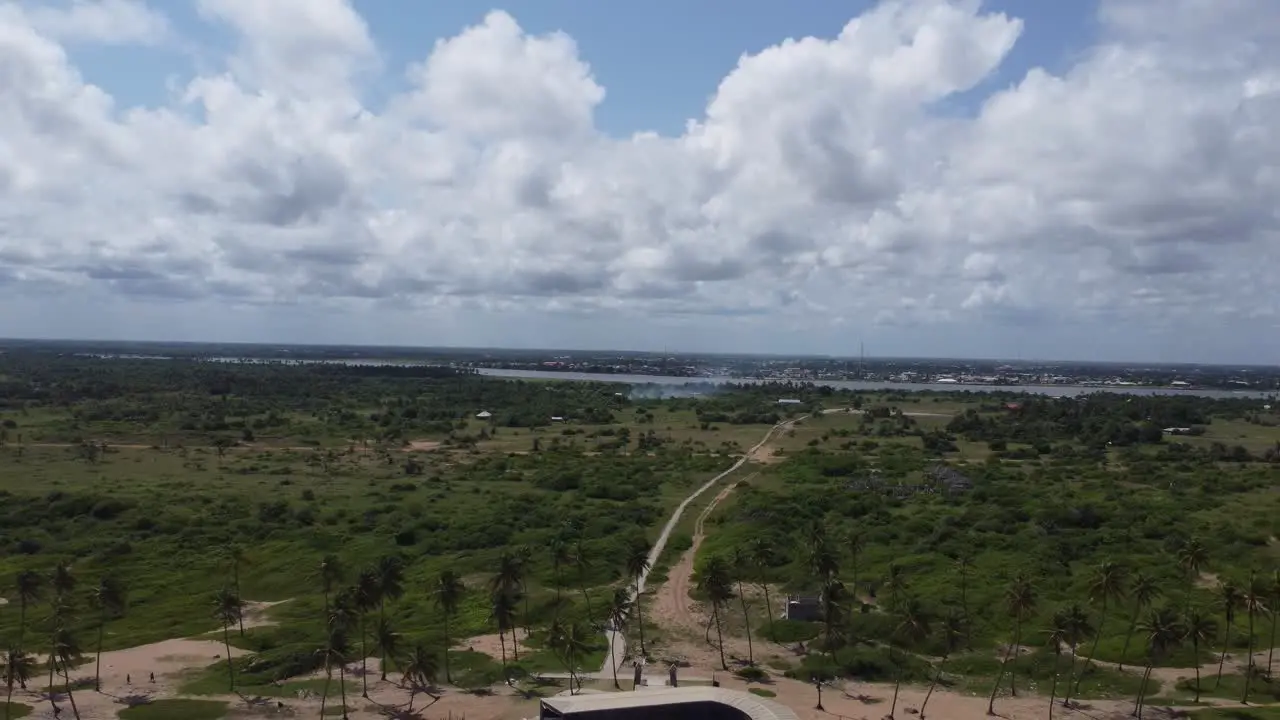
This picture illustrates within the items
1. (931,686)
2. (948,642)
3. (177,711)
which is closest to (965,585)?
(931,686)

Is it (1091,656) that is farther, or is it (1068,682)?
(1091,656)

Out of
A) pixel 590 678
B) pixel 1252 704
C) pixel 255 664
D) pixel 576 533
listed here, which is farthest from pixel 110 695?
pixel 1252 704

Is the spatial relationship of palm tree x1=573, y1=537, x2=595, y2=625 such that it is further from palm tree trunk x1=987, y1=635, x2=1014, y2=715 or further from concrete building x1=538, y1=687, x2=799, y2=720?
palm tree trunk x1=987, y1=635, x2=1014, y2=715

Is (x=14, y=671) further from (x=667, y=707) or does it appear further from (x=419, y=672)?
(x=667, y=707)

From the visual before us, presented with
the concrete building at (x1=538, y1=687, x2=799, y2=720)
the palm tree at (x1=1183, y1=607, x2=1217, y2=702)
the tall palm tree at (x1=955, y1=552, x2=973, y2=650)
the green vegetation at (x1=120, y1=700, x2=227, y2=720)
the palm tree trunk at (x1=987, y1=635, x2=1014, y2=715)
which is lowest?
the green vegetation at (x1=120, y1=700, x2=227, y2=720)

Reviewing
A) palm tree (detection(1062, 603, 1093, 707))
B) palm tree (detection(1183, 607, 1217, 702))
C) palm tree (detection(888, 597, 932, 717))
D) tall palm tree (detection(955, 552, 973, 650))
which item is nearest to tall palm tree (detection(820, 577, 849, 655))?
palm tree (detection(888, 597, 932, 717))

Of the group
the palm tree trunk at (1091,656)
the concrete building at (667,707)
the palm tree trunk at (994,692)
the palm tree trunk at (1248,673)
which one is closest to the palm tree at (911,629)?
the palm tree trunk at (994,692)
